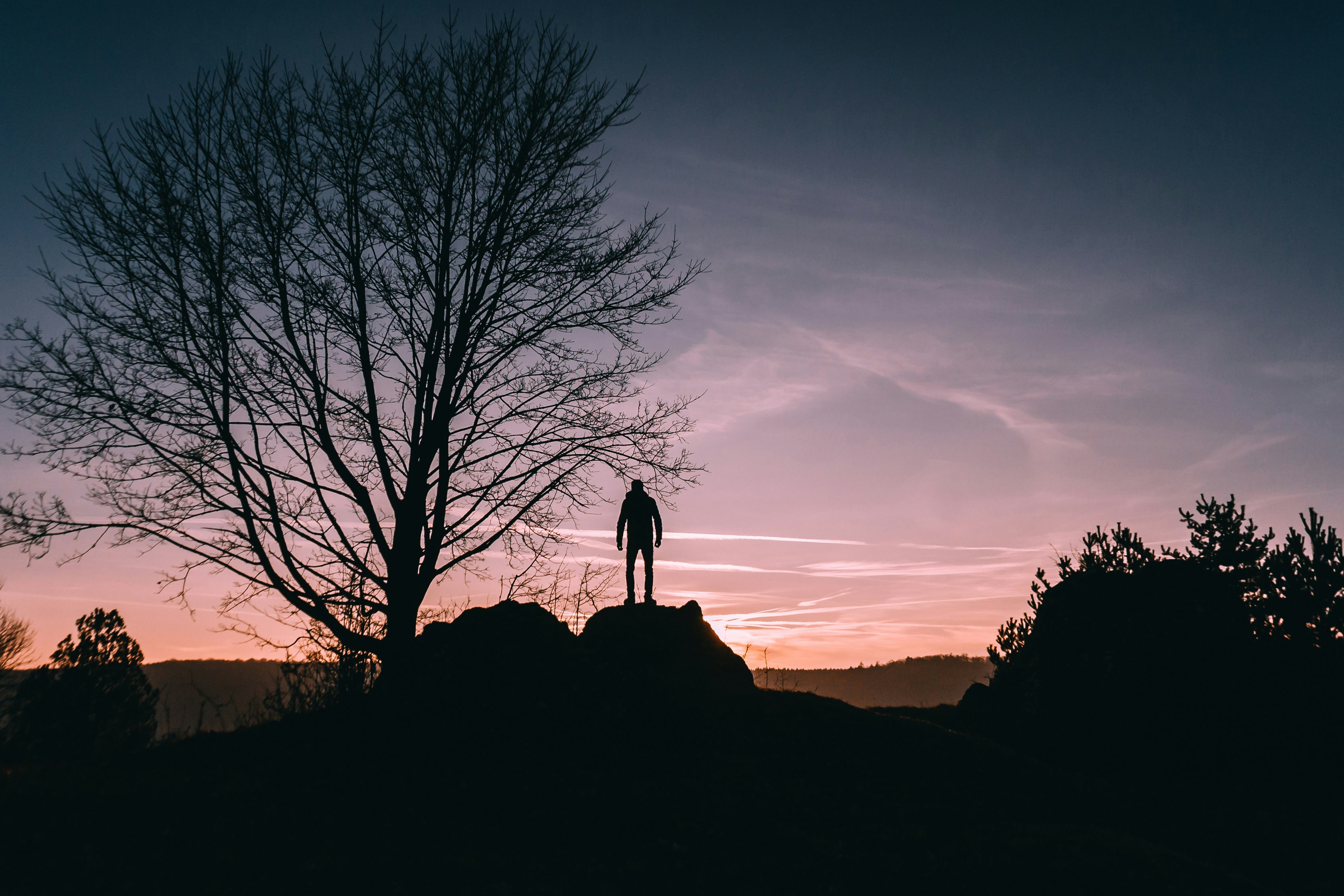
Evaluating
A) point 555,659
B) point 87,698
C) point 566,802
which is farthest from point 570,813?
point 87,698

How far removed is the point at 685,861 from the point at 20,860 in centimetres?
571

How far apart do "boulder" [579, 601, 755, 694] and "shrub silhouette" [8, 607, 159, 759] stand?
19.9 m

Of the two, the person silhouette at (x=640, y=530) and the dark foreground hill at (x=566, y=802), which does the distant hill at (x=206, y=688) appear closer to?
the dark foreground hill at (x=566, y=802)

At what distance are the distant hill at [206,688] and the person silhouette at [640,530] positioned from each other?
19.9 ft

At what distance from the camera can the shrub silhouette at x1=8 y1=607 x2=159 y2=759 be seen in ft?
74.1

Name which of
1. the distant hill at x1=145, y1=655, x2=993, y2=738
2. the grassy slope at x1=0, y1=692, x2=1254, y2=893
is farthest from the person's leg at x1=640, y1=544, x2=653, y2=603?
the distant hill at x1=145, y1=655, x2=993, y2=738

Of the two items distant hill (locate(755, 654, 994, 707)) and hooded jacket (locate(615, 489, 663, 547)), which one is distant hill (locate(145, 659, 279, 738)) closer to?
hooded jacket (locate(615, 489, 663, 547))

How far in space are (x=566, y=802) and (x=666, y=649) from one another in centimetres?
423

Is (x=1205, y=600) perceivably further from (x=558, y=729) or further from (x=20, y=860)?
(x=20, y=860)

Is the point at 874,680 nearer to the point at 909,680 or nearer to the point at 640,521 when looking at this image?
the point at 909,680

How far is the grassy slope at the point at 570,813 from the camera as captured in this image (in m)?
5.95

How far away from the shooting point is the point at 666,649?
1156cm

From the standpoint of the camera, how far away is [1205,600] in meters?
13.8

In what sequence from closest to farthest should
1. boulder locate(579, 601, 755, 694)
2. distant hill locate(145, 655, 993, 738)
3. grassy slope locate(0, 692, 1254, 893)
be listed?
1. grassy slope locate(0, 692, 1254, 893)
2. boulder locate(579, 601, 755, 694)
3. distant hill locate(145, 655, 993, 738)
